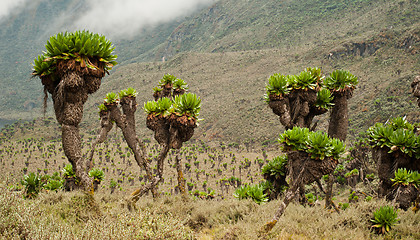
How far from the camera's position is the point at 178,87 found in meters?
10.3

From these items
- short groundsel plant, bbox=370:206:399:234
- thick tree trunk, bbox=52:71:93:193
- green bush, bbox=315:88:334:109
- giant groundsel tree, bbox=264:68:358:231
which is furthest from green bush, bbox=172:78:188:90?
short groundsel plant, bbox=370:206:399:234

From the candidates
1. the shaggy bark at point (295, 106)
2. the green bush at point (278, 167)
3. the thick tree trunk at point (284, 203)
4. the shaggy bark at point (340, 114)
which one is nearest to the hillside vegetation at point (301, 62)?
the shaggy bark at point (340, 114)

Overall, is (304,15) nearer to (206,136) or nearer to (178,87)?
(206,136)

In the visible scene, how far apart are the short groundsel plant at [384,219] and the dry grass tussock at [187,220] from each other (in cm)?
16

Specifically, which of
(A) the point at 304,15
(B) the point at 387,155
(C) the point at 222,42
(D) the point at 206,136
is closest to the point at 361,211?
(B) the point at 387,155

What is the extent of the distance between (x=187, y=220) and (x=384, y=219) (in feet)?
15.0

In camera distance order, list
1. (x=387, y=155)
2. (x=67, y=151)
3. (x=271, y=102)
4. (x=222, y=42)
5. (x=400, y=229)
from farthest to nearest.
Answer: (x=222, y=42), (x=271, y=102), (x=387, y=155), (x=67, y=151), (x=400, y=229)

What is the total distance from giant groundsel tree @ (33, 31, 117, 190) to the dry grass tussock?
102cm

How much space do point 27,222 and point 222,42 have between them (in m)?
152

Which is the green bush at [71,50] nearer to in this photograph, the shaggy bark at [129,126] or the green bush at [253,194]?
the shaggy bark at [129,126]

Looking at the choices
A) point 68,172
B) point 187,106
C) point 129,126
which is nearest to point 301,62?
point 129,126

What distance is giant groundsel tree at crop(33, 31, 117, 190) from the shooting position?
18.5 ft

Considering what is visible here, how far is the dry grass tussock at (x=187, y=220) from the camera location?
4.03m

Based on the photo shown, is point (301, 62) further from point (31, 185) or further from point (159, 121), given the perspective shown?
point (31, 185)
